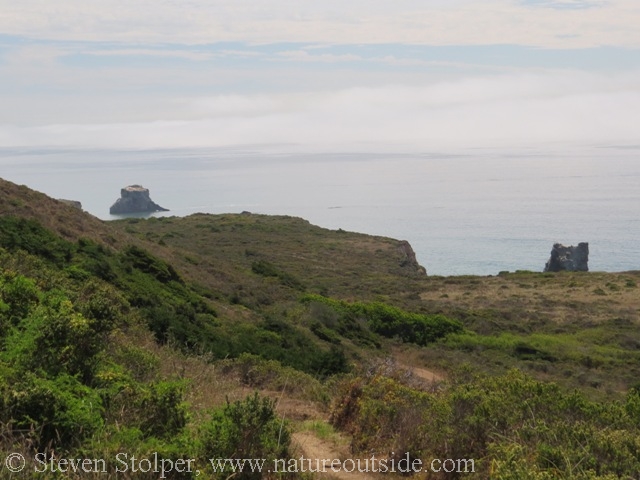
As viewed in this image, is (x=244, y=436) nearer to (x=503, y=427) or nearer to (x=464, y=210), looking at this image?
(x=503, y=427)

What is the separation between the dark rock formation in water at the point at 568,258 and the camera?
2544 inches

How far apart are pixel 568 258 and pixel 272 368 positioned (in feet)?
195

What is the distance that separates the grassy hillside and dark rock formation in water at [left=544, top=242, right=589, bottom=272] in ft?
92.8

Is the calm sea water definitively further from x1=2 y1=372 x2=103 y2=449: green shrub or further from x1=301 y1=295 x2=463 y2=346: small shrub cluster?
x1=2 y1=372 x2=103 y2=449: green shrub

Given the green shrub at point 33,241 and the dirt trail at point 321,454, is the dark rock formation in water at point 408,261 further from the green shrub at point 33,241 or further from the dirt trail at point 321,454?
the dirt trail at point 321,454

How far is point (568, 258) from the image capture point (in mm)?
64812

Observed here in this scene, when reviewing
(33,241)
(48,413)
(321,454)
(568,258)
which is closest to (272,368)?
(321,454)

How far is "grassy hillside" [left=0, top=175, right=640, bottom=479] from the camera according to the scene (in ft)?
16.5

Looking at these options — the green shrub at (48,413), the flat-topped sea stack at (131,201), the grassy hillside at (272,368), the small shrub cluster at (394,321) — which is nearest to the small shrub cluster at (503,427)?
the grassy hillside at (272,368)

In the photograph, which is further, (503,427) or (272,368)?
(272,368)

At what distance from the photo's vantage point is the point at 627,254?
81875mm

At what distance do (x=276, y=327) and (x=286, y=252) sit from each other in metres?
34.4

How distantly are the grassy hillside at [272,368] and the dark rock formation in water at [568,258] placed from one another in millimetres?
28291

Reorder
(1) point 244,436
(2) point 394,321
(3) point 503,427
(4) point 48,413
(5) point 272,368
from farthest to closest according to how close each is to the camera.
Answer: (2) point 394,321, (5) point 272,368, (3) point 503,427, (1) point 244,436, (4) point 48,413
